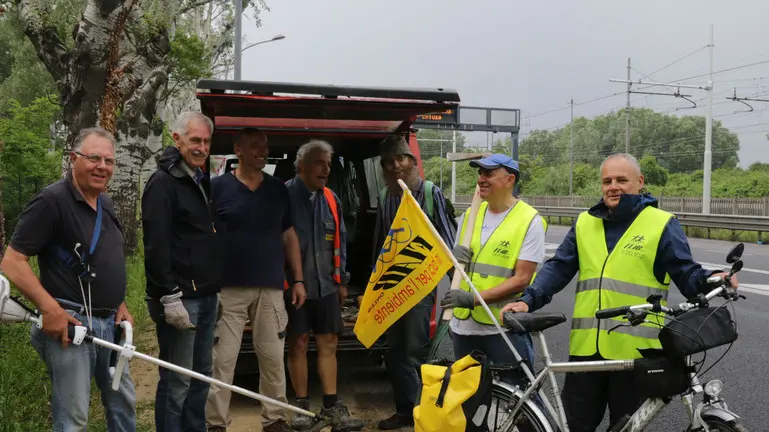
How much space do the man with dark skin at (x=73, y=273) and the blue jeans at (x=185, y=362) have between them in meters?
0.46

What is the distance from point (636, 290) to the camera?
348cm

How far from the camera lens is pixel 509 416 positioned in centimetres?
356

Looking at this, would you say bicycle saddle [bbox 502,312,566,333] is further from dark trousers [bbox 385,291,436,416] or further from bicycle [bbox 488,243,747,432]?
dark trousers [bbox 385,291,436,416]

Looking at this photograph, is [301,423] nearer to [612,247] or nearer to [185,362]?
[185,362]

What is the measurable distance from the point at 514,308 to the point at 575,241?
0.52 meters

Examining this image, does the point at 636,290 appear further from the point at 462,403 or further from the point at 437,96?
the point at 437,96

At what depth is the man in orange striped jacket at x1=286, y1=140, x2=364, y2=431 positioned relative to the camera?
5070 millimetres

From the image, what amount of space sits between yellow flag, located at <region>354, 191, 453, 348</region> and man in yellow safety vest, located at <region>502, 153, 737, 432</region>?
0.93 meters

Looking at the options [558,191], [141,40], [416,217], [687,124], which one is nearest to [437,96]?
[416,217]

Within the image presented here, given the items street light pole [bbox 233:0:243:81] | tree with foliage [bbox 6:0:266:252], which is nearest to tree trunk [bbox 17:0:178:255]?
tree with foliage [bbox 6:0:266:252]

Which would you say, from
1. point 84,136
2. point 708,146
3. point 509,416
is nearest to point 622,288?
point 509,416

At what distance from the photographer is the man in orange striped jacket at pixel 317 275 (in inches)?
200

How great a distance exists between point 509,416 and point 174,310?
1907 millimetres

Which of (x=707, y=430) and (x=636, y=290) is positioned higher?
(x=636, y=290)
